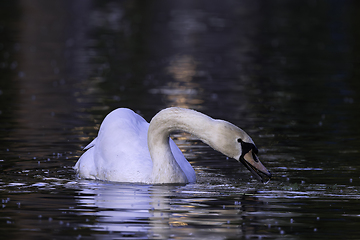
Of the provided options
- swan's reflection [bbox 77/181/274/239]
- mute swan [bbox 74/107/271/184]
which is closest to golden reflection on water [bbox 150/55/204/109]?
mute swan [bbox 74/107/271/184]

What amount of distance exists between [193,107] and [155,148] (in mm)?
7753

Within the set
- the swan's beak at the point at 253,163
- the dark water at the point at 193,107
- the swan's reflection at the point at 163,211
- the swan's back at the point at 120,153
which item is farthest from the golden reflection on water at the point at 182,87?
the swan's beak at the point at 253,163

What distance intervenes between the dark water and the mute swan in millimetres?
246

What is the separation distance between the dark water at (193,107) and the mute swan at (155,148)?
0.25 meters

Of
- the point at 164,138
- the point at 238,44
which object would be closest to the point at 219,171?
the point at 164,138

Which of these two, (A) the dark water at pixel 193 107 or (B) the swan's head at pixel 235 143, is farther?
(B) the swan's head at pixel 235 143

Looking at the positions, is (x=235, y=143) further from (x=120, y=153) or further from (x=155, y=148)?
(x=120, y=153)

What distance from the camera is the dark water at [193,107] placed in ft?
29.0

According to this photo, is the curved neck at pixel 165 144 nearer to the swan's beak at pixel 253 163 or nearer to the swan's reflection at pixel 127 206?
the swan's reflection at pixel 127 206

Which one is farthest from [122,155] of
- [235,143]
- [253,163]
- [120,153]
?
[253,163]

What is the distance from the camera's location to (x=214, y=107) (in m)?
18.4

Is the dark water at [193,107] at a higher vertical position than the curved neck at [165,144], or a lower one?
lower

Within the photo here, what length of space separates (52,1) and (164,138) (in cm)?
6423

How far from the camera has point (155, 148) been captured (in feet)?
35.1
